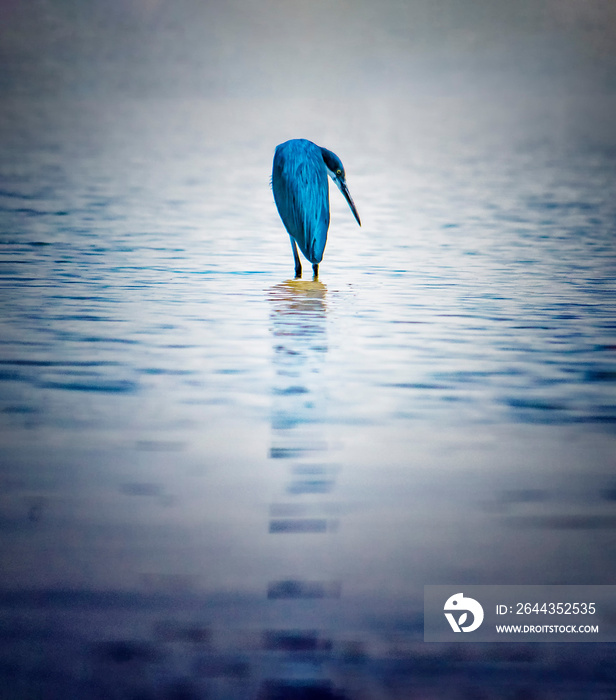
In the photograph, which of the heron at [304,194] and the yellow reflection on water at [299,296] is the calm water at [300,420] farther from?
the heron at [304,194]

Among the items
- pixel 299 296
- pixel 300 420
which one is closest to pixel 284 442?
pixel 300 420

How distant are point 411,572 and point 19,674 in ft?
2.61

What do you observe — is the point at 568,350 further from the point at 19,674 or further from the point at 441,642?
the point at 19,674

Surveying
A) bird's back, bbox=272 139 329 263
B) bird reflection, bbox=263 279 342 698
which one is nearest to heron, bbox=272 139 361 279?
bird's back, bbox=272 139 329 263

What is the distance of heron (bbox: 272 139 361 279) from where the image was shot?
18.6 feet

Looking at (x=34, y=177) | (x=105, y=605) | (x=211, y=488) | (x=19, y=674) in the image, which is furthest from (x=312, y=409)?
(x=34, y=177)

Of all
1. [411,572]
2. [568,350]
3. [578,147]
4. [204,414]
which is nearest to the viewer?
[411,572]

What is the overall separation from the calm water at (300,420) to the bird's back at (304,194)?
0.91ft

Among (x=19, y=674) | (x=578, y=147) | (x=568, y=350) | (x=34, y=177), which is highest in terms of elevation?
(x=578, y=147)

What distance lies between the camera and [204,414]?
9.53 ft
